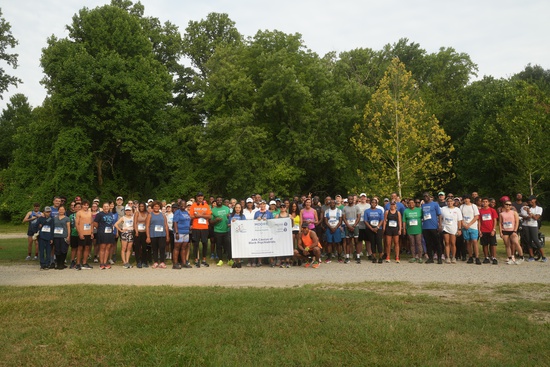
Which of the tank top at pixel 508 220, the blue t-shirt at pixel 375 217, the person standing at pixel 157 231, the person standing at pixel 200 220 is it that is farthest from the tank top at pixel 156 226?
the tank top at pixel 508 220

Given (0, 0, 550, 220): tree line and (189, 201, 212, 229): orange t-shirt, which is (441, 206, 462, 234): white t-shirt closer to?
(189, 201, 212, 229): orange t-shirt

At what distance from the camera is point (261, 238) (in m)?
13.8

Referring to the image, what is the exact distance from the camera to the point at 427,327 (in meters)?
6.00

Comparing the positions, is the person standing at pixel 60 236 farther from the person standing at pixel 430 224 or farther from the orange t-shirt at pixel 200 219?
the person standing at pixel 430 224

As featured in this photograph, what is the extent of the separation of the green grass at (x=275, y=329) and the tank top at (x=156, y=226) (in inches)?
201

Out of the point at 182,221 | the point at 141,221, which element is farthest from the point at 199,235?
the point at 141,221

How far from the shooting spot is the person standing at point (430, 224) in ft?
45.1

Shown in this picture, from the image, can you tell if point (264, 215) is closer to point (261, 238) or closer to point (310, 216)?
point (261, 238)

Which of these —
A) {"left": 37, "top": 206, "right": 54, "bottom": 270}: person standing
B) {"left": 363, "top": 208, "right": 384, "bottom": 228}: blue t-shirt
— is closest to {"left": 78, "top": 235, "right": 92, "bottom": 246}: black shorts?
{"left": 37, "top": 206, "right": 54, "bottom": 270}: person standing

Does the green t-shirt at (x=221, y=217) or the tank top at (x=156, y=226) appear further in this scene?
the green t-shirt at (x=221, y=217)

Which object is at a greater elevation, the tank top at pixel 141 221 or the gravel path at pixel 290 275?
the tank top at pixel 141 221

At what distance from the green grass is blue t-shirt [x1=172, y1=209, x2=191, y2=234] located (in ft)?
17.1

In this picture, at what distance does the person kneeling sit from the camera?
1305 cm

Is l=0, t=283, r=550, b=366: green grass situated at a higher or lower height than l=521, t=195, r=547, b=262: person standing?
lower
